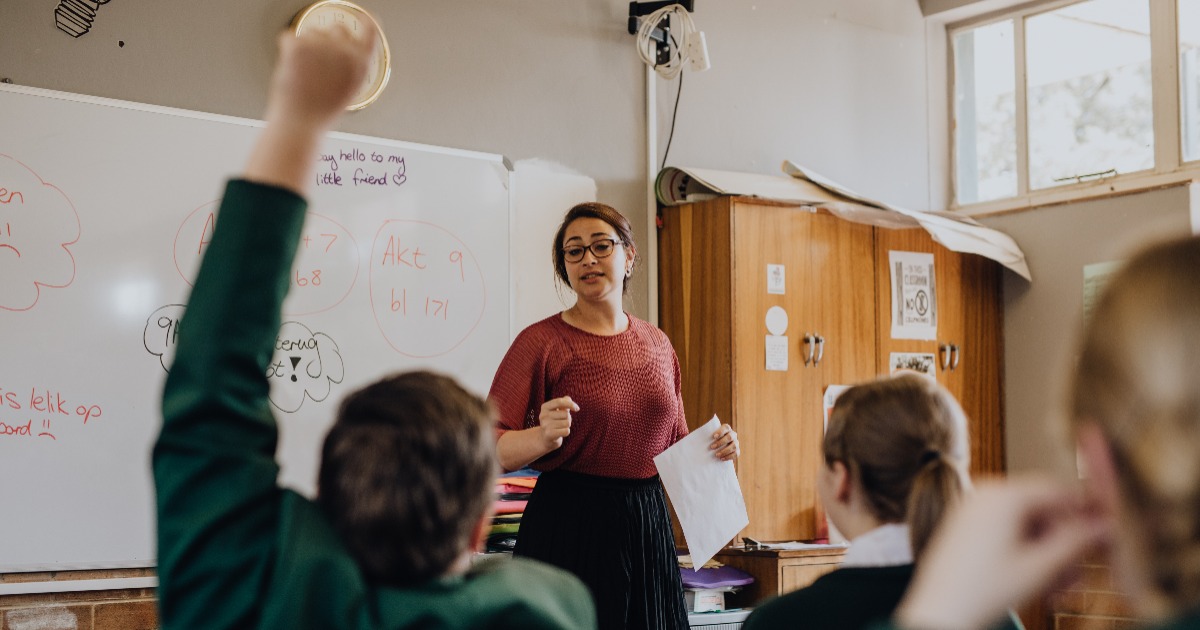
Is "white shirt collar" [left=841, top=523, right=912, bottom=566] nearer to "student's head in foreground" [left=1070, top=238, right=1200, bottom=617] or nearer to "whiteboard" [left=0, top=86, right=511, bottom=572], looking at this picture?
"student's head in foreground" [left=1070, top=238, right=1200, bottom=617]

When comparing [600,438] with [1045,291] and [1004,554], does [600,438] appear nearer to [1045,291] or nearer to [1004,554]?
[1004,554]

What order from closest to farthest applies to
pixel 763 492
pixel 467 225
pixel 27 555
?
pixel 27 555 < pixel 467 225 < pixel 763 492

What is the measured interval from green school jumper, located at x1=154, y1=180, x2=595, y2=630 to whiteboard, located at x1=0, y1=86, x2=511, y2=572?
2.18 m

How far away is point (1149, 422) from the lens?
0.54 meters

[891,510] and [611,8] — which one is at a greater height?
[611,8]

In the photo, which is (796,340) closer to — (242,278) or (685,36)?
(685,36)

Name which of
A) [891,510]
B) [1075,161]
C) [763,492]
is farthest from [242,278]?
[1075,161]

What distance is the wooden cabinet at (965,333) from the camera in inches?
161

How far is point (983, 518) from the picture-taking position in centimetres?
57

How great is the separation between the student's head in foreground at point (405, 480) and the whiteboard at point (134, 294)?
2.10 metres

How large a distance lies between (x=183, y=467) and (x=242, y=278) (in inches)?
5.2

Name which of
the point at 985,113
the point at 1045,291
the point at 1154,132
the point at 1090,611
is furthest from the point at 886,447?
the point at 985,113

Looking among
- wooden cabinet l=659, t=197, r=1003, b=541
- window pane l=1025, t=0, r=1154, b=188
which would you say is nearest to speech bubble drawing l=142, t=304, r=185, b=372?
wooden cabinet l=659, t=197, r=1003, b=541

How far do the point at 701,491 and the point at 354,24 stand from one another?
1.71 m
